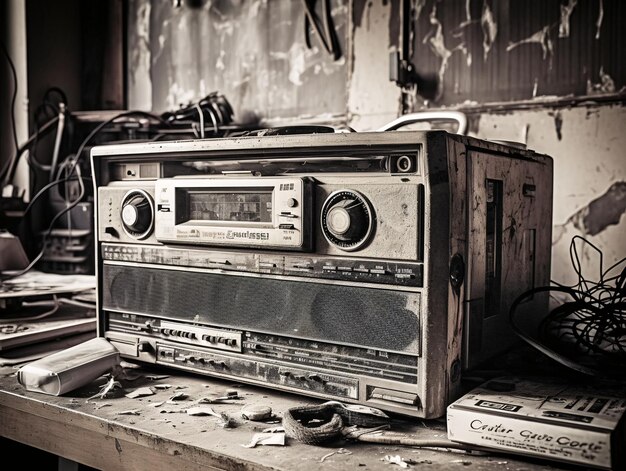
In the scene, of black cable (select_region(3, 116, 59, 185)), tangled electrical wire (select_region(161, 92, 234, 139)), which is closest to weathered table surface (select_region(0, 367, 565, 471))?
tangled electrical wire (select_region(161, 92, 234, 139))

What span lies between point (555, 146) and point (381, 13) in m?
0.54

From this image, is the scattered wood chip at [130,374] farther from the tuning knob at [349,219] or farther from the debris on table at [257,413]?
the tuning knob at [349,219]

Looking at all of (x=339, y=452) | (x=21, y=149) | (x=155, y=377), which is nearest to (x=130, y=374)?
(x=155, y=377)

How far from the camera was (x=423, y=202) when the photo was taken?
2.64 feet

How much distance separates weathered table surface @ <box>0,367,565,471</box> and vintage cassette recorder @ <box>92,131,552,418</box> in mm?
40

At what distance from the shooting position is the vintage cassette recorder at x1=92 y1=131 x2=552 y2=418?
810 mm

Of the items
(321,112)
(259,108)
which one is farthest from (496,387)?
(259,108)

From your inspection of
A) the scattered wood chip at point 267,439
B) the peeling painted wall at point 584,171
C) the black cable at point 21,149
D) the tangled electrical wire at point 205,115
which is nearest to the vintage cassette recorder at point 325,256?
the scattered wood chip at point 267,439

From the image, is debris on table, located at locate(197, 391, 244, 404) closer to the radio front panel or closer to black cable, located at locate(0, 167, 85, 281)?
the radio front panel

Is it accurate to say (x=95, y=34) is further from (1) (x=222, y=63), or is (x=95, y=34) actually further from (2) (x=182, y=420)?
(2) (x=182, y=420)

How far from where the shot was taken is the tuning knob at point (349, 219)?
2.76 feet

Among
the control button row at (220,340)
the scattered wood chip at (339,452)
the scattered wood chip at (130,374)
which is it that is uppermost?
the control button row at (220,340)

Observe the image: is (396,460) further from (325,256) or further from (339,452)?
(325,256)

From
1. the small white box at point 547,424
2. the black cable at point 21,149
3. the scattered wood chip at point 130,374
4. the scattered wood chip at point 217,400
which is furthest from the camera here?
the black cable at point 21,149
